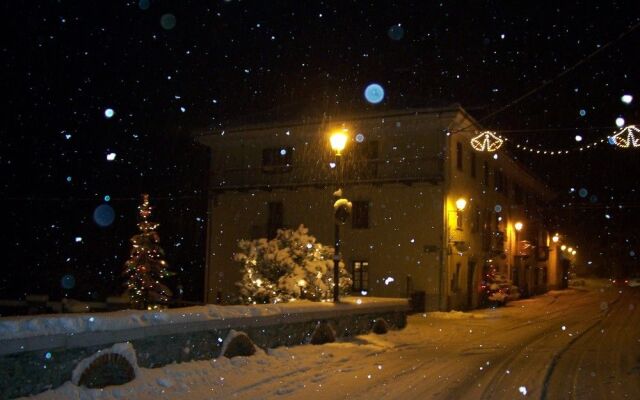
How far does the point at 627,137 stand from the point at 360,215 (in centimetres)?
1358

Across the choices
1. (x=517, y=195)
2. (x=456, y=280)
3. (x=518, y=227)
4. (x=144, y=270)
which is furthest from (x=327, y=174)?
(x=517, y=195)

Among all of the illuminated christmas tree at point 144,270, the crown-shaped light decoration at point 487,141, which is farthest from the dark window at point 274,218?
the crown-shaped light decoration at point 487,141

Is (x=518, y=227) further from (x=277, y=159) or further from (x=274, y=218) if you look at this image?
(x=277, y=159)

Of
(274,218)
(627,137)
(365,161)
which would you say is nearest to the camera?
(627,137)

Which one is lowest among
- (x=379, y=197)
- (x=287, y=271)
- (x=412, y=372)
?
(x=412, y=372)

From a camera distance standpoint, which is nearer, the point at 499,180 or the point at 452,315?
the point at 452,315

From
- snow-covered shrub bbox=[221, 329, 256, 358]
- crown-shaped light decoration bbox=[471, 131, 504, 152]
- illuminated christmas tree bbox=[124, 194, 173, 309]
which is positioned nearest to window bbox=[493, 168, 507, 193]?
crown-shaped light decoration bbox=[471, 131, 504, 152]

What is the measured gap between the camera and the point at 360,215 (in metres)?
29.7

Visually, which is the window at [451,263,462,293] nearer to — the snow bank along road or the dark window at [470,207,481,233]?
the dark window at [470,207,481,233]

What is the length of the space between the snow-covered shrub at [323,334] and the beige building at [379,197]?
474 inches

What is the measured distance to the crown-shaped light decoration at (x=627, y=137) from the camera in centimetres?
1755

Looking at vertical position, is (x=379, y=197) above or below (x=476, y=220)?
above

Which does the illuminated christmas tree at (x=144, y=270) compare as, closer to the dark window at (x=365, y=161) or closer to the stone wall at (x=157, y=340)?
the dark window at (x=365, y=161)

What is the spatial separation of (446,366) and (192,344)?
435 cm
